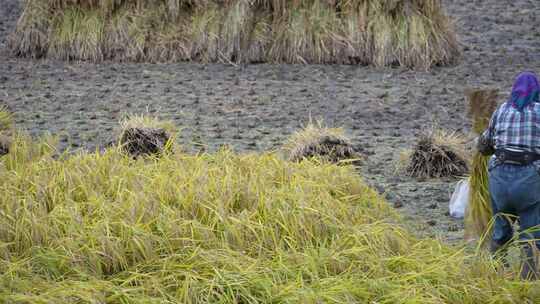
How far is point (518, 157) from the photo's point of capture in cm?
581

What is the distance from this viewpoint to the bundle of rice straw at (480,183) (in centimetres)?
637

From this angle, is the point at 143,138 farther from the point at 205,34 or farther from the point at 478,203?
the point at 205,34

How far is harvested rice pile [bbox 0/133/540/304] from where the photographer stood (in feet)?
17.1

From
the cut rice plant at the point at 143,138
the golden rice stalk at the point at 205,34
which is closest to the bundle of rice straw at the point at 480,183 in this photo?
the cut rice plant at the point at 143,138

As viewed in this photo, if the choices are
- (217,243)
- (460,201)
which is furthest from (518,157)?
(217,243)

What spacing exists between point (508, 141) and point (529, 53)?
7543 millimetres

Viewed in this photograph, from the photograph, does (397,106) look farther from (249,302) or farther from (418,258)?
(249,302)

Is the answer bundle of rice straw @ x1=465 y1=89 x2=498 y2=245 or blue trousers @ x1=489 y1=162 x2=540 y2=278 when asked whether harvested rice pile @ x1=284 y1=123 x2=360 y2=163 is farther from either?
blue trousers @ x1=489 y1=162 x2=540 y2=278

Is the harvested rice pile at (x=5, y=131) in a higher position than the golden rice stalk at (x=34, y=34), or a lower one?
lower

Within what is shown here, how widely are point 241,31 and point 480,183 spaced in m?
6.73

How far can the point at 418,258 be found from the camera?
5660 mm

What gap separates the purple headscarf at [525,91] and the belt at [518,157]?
27 centimetres

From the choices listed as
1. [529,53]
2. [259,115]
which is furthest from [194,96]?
[529,53]

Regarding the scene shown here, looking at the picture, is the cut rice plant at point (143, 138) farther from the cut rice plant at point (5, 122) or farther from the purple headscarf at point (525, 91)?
the purple headscarf at point (525, 91)
